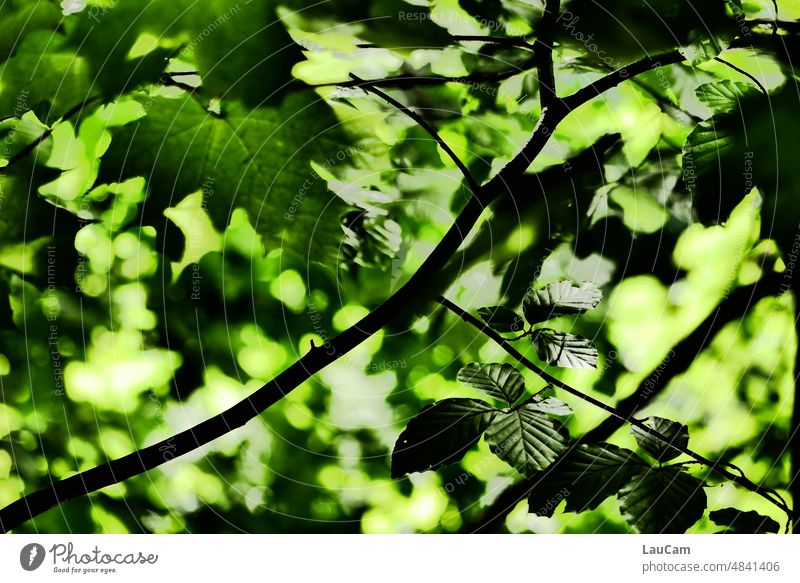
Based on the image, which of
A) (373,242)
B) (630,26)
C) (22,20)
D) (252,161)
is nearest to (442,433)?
(373,242)

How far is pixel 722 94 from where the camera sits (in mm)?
392

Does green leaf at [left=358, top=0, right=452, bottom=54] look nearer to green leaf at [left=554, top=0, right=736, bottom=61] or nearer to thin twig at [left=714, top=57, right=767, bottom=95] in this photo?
green leaf at [left=554, top=0, right=736, bottom=61]

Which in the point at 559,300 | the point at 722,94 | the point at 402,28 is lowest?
the point at 559,300

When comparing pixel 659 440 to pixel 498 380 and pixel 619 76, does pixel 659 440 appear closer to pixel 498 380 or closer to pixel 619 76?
pixel 498 380

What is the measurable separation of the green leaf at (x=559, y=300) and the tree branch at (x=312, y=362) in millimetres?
74

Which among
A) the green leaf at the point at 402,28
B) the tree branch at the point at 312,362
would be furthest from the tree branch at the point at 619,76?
the green leaf at the point at 402,28

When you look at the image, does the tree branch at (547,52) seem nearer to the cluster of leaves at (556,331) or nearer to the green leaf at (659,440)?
the cluster of leaves at (556,331)

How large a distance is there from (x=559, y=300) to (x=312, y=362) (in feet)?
0.67

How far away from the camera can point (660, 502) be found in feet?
1.29

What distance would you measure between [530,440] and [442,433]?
0.24 ft

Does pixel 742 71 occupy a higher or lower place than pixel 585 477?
higher

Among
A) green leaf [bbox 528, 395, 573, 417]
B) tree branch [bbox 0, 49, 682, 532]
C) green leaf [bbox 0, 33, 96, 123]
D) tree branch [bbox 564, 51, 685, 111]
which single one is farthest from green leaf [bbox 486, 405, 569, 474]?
green leaf [bbox 0, 33, 96, 123]
